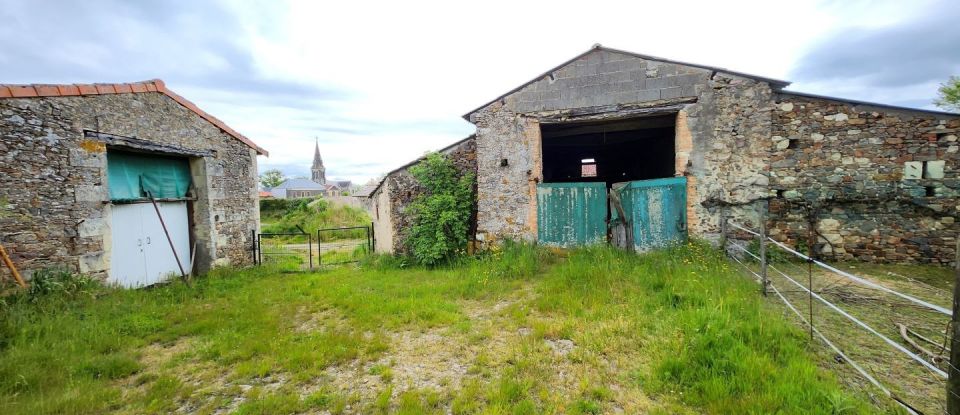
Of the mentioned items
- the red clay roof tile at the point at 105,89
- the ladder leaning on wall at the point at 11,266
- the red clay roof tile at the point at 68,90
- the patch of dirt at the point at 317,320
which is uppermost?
the red clay roof tile at the point at 105,89

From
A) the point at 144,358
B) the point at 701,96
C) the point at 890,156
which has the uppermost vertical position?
the point at 701,96

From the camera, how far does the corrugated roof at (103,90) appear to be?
5.55 meters

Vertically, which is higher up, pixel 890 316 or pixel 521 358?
pixel 890 316

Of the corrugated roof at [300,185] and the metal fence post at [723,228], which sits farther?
Result: the corrugated roof at [300,185]

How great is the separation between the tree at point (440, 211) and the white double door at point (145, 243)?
5.22 metres

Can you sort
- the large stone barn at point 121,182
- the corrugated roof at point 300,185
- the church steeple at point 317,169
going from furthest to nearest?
1. the church steeple at point 317,169
2. the corrugated roof at point 300,185
3. the large stone barn at point 121,182

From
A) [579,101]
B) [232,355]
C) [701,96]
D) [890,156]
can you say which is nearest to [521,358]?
[232,355]

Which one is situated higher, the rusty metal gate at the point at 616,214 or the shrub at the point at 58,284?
the rusty metal gate at the point at 616,214

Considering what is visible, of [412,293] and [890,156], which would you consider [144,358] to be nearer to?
[412,293]

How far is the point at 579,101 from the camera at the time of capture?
7902 mm

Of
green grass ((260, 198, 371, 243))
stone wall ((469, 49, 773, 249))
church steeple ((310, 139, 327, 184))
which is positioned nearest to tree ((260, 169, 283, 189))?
church steeple ((310, 139, 327, 184))

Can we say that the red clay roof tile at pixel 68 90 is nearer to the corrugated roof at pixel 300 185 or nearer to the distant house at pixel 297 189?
the distant house at pixel 297 189

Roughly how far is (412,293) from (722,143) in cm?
660

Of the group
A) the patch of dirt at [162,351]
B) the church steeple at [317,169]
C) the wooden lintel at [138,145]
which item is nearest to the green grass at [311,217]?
the wooden lintel at [138,145]
